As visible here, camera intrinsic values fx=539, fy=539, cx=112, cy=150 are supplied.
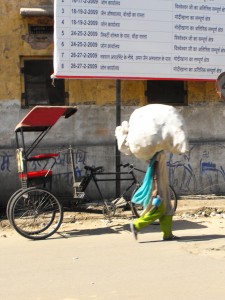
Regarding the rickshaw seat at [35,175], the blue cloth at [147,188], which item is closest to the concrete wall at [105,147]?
the rickshaw seat at [35,175]

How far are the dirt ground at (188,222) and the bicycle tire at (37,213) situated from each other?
42cm

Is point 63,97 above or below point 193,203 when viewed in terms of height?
above

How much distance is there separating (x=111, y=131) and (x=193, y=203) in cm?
216

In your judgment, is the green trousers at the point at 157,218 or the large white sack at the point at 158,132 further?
the green trousers at the point at 157,218

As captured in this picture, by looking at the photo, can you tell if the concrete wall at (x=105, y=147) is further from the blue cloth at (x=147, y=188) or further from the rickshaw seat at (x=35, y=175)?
the blue cloth at (x=147, y=188)

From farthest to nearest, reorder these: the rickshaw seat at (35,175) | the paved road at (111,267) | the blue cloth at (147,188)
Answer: the rickshaw seat at (35,175), the blue cloth at (147,188), the paved road at (111,267)

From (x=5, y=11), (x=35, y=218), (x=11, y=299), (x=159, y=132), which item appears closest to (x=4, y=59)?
(x=5, y=11)

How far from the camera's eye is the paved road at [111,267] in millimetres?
5141

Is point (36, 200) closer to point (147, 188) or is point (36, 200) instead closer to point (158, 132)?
point (147, 188)

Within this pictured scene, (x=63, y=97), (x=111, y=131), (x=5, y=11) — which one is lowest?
(x=111, y=131)

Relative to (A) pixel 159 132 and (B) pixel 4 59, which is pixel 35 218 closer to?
(A) pixel 159 132

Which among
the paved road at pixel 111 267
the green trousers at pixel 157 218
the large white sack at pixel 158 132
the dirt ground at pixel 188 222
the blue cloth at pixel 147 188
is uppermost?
the large white sack at pixel 158 132

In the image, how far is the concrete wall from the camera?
10.4 m

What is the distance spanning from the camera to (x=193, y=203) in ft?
34.3
